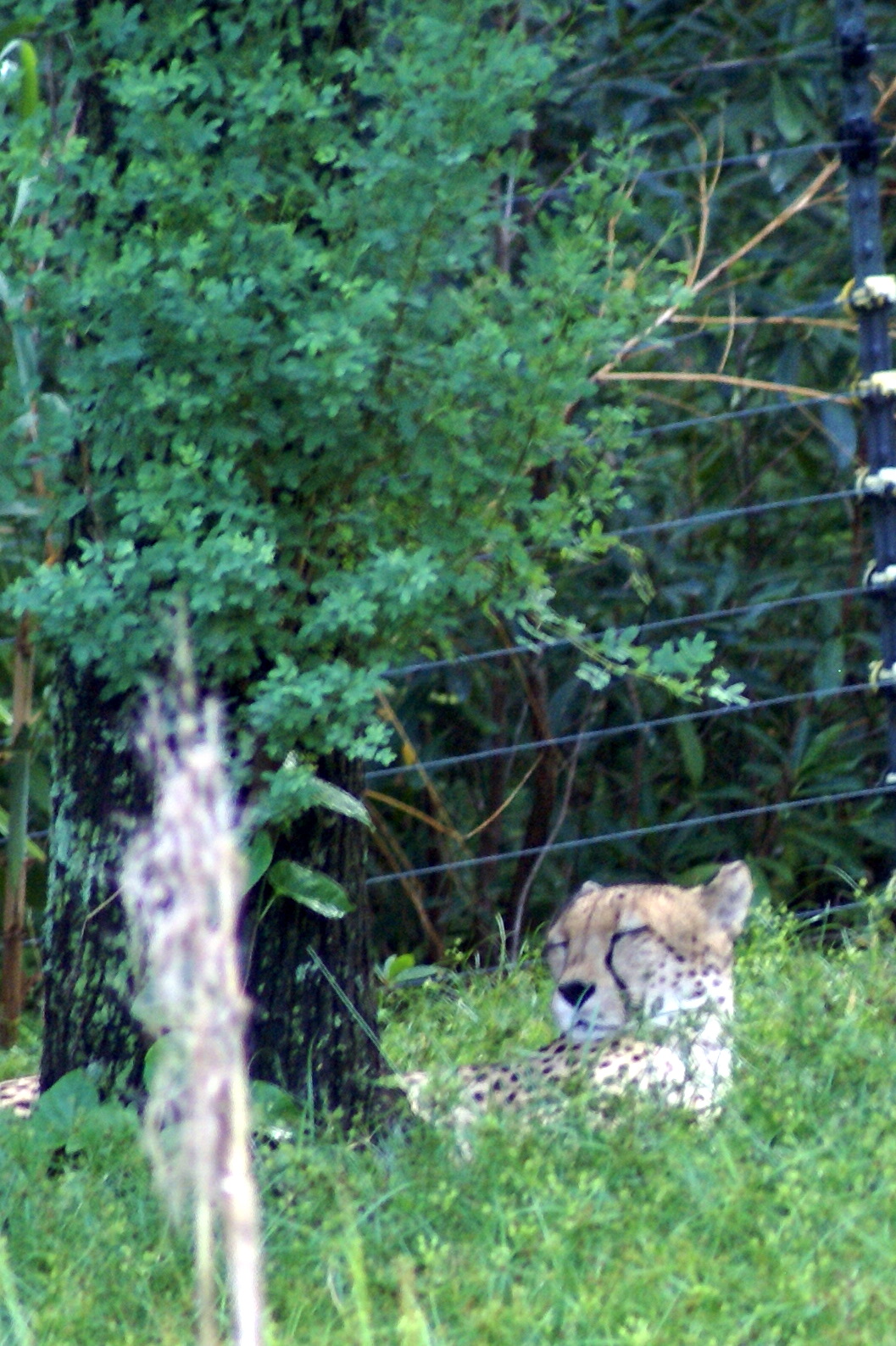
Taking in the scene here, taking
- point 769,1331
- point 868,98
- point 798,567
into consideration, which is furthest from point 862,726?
point 769,1331

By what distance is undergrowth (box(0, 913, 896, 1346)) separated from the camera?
74.5 inches

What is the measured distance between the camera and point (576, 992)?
2674mm

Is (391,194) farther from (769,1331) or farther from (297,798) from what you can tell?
(769,1331)

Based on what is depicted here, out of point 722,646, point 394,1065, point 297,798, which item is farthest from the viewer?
point 722,646

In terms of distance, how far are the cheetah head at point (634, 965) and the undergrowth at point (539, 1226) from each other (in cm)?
11

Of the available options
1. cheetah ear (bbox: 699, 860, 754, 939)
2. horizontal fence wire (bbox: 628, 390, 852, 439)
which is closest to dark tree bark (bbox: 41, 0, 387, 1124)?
cheetah ear (bbox: 699, 860, 754, 939)

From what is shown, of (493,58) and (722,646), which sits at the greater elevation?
(493,58)

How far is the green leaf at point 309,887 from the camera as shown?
2410 millimetres

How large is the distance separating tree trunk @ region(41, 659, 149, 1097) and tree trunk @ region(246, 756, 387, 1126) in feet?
0.56

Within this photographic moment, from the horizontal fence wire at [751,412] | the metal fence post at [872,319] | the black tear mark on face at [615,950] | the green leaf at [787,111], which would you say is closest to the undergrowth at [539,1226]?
the black tear mark on face at [615,950]

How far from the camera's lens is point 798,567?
189 inches

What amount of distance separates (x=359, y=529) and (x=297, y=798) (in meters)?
0.37

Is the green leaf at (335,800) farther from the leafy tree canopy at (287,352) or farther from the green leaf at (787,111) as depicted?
the green leaf at (787,111)

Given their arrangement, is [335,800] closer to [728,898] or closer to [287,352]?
[287,352]
